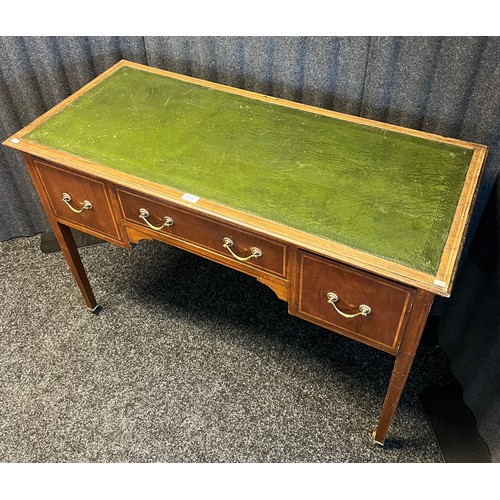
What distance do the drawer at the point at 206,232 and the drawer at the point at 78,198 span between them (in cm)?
7

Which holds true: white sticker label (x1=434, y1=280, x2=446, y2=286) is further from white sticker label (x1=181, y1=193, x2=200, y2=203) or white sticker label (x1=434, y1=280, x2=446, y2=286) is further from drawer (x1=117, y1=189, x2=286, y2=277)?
white sticker label (x1=181, y1=193, x2=200, y2=203)

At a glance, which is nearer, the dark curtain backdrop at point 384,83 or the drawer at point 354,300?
the drawer at point 354,300

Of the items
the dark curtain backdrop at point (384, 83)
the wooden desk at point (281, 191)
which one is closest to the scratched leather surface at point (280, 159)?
the wooden desk at point (281, 191)

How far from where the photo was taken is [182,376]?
1.53 metres

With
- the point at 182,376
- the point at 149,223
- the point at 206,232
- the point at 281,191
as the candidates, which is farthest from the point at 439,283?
the point at 182,376

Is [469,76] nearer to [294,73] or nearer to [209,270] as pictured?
→ [294,73]

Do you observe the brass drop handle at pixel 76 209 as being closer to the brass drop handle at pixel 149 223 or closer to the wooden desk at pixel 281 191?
the wooden desk at pixel 281 191

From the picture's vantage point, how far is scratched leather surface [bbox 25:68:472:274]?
106 cm

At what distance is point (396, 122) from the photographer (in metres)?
1.37

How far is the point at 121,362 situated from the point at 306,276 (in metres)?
0.74

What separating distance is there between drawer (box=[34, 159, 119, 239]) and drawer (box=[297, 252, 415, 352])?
0.53m

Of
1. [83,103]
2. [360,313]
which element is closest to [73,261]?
[83,103]

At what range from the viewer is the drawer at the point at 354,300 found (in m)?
1.02

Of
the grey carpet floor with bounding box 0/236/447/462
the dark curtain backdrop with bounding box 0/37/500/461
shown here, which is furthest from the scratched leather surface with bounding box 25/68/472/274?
the grey carpet floor with bounding box 0/236/447/462
